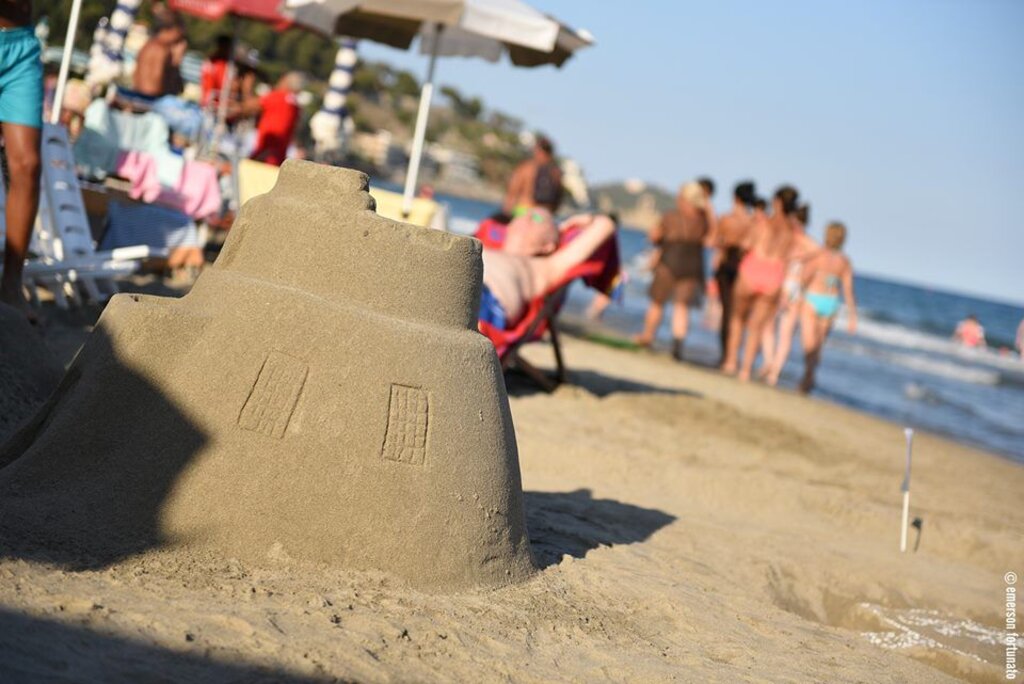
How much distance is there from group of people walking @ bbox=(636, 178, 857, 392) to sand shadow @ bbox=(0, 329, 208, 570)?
961 cm

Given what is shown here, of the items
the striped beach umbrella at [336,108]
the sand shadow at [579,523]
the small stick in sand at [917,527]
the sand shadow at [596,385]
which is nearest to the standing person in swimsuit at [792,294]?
the sand shadow at [596,385]

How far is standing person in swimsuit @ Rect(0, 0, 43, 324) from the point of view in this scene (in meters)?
4.82

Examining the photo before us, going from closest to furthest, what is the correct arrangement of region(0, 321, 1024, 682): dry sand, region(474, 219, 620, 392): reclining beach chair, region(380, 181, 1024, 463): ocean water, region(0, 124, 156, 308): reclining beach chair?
region(0, 321, 1024, 682): dry sand, region(0, 124, 156, 308): reclining beach chair, region(474, 219, 620, 392): reclining beach chair, region(380, 181, 1024, 463): ocean water

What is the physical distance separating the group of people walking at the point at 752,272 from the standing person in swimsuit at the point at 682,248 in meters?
0.01

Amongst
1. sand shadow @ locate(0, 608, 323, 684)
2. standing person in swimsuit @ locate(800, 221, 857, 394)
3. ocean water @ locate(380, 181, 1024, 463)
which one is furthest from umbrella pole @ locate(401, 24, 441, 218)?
sand shadow @ locate(0, 608, 323, 684)

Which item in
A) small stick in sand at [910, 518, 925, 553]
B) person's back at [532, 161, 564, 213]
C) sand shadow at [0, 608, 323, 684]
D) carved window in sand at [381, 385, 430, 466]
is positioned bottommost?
small stick in sand at [910, 518, 925, 553]

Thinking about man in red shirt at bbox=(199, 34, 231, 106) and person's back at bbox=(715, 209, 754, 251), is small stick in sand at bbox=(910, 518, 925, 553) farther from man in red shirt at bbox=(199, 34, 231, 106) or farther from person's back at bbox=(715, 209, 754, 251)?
man in red shirt at bbox=(199, 34, 231, 106)

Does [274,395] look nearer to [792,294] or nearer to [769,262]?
[769,262]

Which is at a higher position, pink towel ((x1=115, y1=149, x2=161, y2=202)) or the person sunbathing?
the person sunbathing

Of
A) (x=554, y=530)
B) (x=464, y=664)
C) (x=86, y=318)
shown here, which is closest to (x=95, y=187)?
(x=86, y=318)

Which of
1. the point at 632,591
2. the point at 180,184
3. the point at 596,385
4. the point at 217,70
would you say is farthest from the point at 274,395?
the point at 217,70

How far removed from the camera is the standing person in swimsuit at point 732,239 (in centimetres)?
1289

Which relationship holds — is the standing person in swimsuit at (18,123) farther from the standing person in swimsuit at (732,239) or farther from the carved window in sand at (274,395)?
the standing person in swimsuit at (732,239)

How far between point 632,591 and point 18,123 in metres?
3.11
